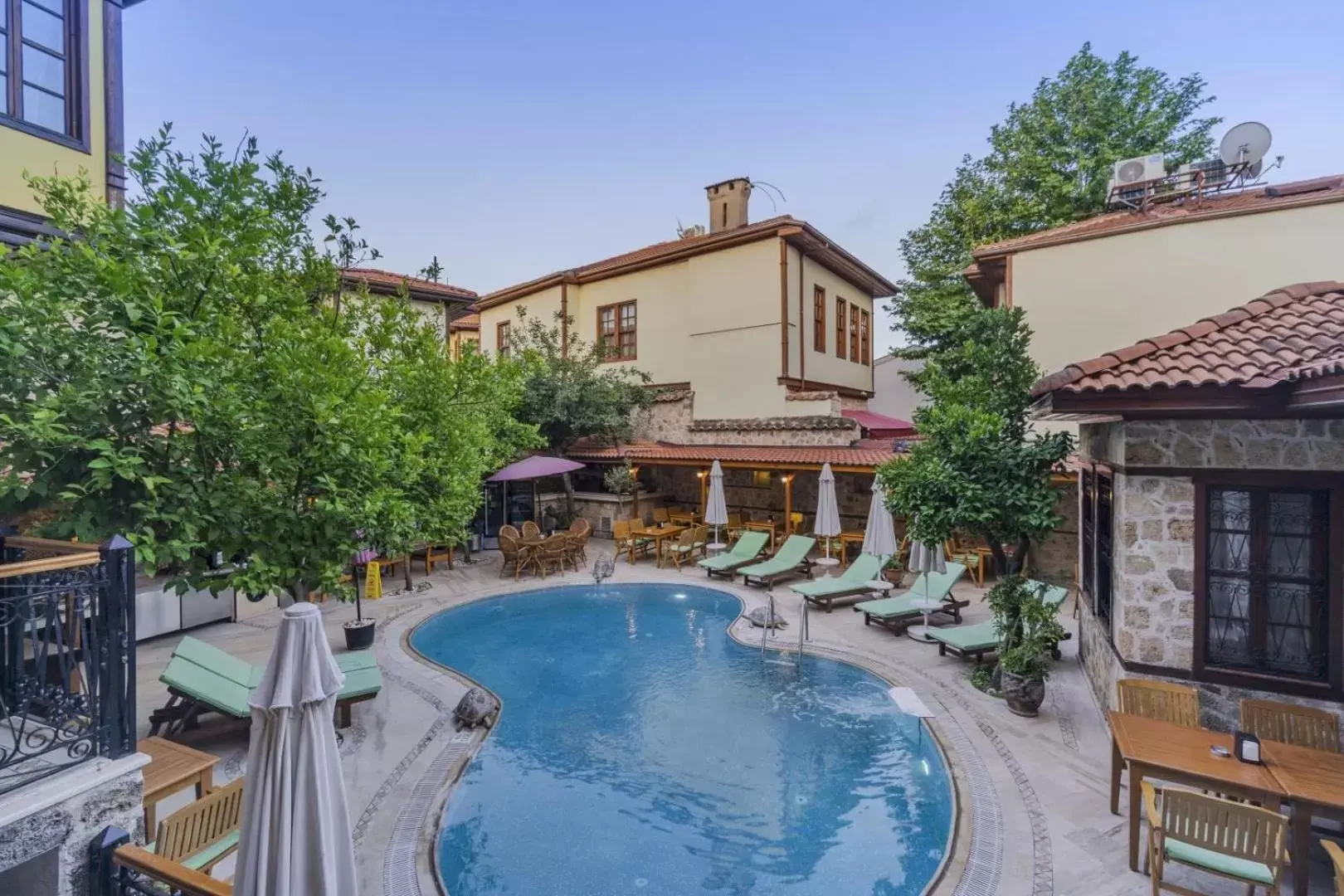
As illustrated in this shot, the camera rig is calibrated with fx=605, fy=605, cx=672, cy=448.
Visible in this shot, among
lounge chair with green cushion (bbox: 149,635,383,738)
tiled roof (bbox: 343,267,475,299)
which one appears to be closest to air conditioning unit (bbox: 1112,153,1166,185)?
lounge chair with green cushion (bbox: 149,635,383,738)

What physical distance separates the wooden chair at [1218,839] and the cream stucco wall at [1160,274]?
10.4 meters

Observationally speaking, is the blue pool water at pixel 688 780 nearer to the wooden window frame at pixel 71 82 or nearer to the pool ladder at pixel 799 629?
the pool ladder at pixel 799 629

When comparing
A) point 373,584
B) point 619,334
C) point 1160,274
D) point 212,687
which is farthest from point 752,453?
point 212,687

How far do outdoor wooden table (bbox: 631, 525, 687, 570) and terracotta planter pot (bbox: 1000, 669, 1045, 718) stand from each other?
9.88 m

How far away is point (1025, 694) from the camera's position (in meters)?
7.56

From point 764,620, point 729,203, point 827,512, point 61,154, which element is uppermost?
point 729,203

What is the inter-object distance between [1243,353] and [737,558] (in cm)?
1103

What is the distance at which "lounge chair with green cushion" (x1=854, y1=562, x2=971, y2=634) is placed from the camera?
10953mm

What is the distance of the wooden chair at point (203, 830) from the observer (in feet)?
13.1

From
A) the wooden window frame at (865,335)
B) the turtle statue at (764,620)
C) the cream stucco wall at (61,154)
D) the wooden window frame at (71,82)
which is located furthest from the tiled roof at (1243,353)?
the wooden window frame at (865,335)

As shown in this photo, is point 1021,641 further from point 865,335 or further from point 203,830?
point 865,335

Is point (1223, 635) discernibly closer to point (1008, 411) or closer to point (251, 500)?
point (1008, 411)

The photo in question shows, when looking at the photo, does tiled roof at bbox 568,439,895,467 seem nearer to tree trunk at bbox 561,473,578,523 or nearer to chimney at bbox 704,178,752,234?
tree trunk at bbox 561,473,578,523

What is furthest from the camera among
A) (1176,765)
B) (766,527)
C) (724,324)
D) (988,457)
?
(724,324)
